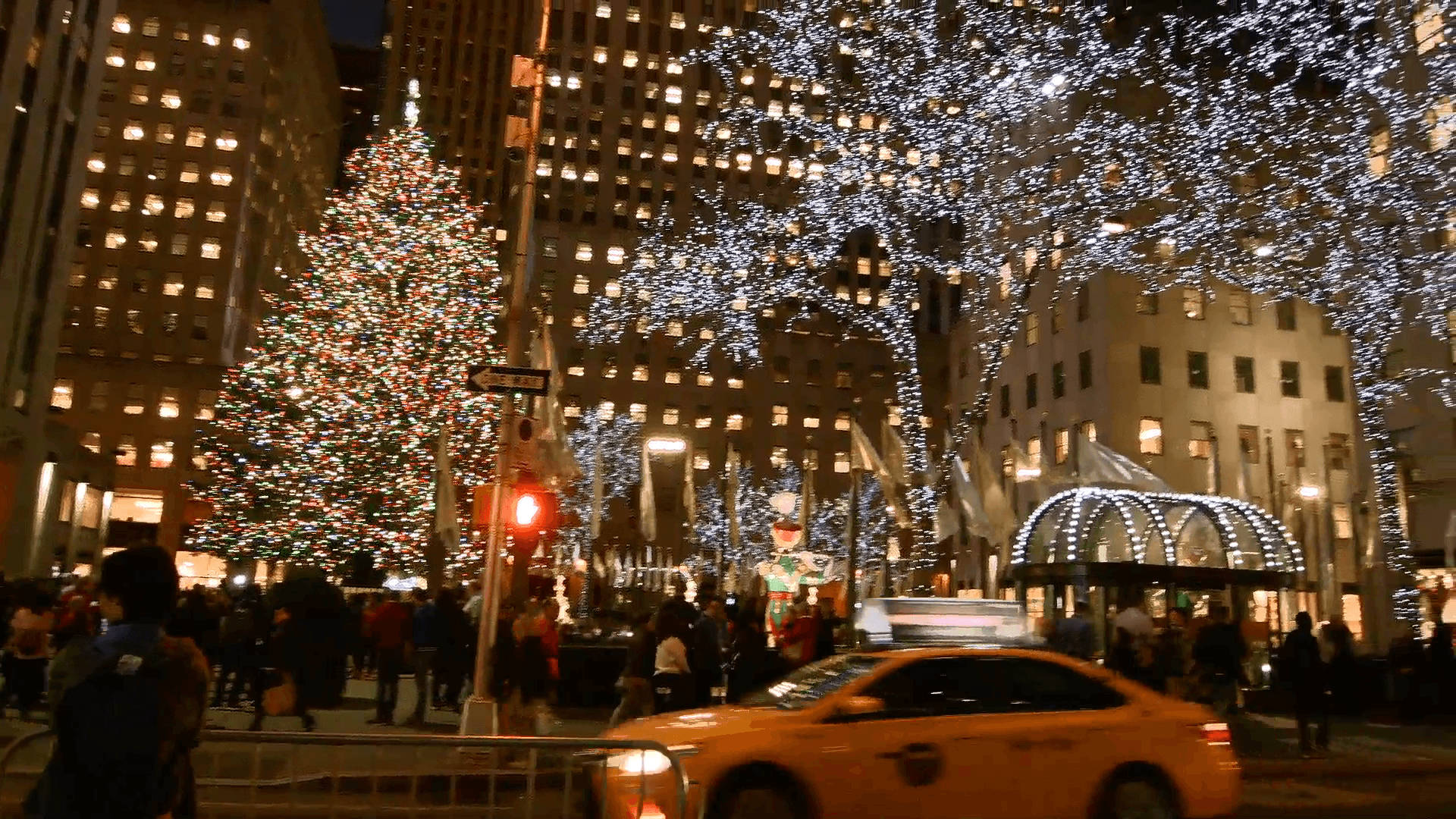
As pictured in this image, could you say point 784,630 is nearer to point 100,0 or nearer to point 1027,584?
point 1027,584

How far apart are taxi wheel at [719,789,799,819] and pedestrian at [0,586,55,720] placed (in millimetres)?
11861

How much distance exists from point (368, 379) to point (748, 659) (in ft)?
77.7

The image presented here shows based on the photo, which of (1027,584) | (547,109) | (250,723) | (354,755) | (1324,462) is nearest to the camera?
(354,755)

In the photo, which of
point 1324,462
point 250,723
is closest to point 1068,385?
point 1324,462

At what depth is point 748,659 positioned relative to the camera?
46.3 ft

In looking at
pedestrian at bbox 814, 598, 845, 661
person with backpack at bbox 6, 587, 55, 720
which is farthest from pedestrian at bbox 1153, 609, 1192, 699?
person with backpack at bbox 6, 587, 55, 720

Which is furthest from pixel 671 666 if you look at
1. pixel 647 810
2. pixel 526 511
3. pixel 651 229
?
pixel 651 229

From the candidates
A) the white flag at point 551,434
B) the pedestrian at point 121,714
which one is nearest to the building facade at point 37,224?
the white flag at point 551,434

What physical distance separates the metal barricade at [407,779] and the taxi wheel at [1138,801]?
134 inches

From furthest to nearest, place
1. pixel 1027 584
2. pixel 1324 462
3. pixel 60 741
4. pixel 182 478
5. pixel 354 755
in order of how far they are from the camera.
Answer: pixel 182 478 < pixel 1324 462 < pixel 1027 584 < pixel 354 755 < pixel 60 741

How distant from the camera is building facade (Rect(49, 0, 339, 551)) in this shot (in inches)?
2908

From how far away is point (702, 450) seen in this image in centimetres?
8594

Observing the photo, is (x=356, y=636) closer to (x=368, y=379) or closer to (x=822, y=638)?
(x=822, y=638)

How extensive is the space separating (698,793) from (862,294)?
3433 inches
